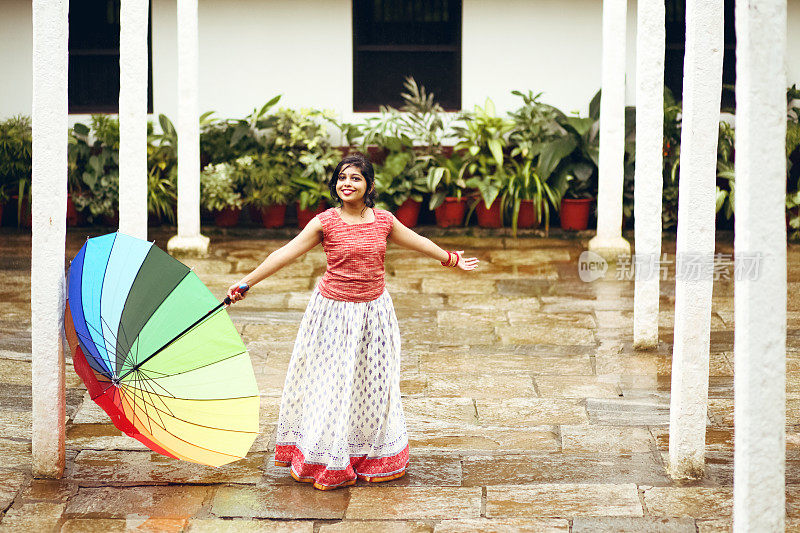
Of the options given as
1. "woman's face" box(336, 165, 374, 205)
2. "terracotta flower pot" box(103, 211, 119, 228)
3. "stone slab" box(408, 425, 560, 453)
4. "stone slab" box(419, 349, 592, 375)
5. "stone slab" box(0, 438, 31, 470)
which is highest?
"woman's face" box(336, 165, 374, 205)

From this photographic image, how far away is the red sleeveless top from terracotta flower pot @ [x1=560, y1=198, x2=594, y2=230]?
6091mm

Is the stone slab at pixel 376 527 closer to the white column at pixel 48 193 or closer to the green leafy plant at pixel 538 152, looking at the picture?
the white column at pixel 48 193

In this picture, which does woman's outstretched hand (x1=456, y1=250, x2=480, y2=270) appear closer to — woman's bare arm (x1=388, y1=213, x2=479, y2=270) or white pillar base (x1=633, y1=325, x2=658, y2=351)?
woman's bare arm (x1=388, y1=213, x2=479, y2=270)

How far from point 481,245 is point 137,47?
4.33m

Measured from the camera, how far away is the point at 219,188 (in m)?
10.5

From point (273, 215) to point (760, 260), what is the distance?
7.75 metres

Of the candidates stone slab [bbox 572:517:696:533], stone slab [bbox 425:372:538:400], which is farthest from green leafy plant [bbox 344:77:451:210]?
stone slab [bbox 572:517:696:533]

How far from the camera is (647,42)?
267 inches

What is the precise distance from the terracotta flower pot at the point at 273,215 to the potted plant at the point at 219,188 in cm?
27

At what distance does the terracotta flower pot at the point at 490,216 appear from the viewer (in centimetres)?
1079

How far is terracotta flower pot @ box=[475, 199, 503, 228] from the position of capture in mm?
10789

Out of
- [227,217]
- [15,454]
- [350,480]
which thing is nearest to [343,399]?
[350,480]

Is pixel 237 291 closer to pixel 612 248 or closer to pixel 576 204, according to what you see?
pixel 612 248

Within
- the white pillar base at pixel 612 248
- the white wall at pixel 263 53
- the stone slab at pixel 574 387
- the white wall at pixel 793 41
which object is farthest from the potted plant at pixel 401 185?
the stone slab at pixel 574 387
